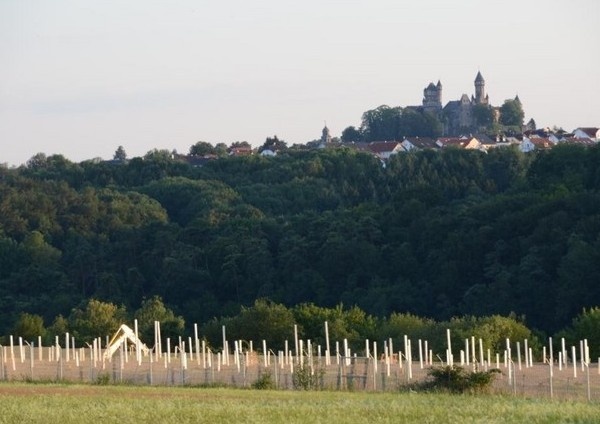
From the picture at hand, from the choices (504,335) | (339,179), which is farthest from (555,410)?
(339,179)

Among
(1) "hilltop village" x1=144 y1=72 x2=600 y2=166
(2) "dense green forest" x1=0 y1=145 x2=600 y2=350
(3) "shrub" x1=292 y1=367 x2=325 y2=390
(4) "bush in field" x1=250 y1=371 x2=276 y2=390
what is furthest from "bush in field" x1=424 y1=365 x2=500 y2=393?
(1) "hilltop village" x1=144 y1=72 x2=600 y2=166

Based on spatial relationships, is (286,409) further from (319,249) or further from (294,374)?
(319,249)

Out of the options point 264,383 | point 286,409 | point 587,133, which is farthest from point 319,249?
point 587,133

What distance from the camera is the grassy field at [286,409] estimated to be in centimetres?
2309

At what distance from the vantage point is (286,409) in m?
24.4

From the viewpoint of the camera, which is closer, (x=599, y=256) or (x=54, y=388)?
(x=54, y=388)

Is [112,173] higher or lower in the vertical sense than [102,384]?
higher

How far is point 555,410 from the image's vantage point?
2405 centimetres

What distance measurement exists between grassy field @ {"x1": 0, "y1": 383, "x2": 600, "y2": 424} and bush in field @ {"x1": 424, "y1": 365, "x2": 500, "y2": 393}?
1944mm

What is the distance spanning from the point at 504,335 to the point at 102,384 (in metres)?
23.8

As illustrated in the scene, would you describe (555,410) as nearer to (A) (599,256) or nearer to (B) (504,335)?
(B) (504,335)

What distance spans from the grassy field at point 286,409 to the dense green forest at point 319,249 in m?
42.2

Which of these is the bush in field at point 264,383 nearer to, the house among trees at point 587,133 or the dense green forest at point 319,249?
the dense green forest at point 319,249

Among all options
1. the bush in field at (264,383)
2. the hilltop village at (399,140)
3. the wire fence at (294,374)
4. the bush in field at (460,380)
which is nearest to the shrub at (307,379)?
the wire fence at (294,374)
